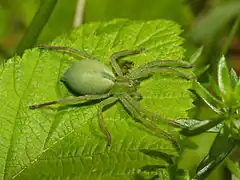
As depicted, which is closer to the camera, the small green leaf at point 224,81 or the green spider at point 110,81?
the small green leaf at point 224,81

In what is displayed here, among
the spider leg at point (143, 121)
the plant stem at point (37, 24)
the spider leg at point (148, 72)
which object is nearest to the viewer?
the spider leg at point (143, 121)

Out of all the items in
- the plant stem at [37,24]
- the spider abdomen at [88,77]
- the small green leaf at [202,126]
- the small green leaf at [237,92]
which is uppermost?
the plant stem at [37,24]

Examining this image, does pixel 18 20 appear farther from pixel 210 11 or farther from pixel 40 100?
pixel 40 100

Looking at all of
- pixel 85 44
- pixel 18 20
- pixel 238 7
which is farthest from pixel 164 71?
pixel 18 20

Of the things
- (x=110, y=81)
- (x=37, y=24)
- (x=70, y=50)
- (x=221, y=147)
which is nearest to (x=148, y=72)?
(x=110, y=81)

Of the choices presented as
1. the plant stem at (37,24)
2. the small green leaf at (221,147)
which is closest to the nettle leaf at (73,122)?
the small green leaf at (221,147)

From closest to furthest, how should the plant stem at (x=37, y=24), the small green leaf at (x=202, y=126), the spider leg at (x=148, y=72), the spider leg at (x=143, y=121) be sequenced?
the small green leaf at (x=202, y=126) → the spider leg at (x=143, y=121) → the spider leg at (x=148, y=72) → the plant stem at (x=37, y=24)

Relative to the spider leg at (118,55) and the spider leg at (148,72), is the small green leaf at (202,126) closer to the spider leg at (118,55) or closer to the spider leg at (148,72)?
the spider leg at (148,72)

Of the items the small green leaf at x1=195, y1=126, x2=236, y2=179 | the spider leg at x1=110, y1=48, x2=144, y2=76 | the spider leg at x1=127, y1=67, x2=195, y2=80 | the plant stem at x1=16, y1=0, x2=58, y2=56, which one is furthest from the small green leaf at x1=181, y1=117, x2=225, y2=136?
the plant stem at x1=16, y1=0, x2=58, y2=56
